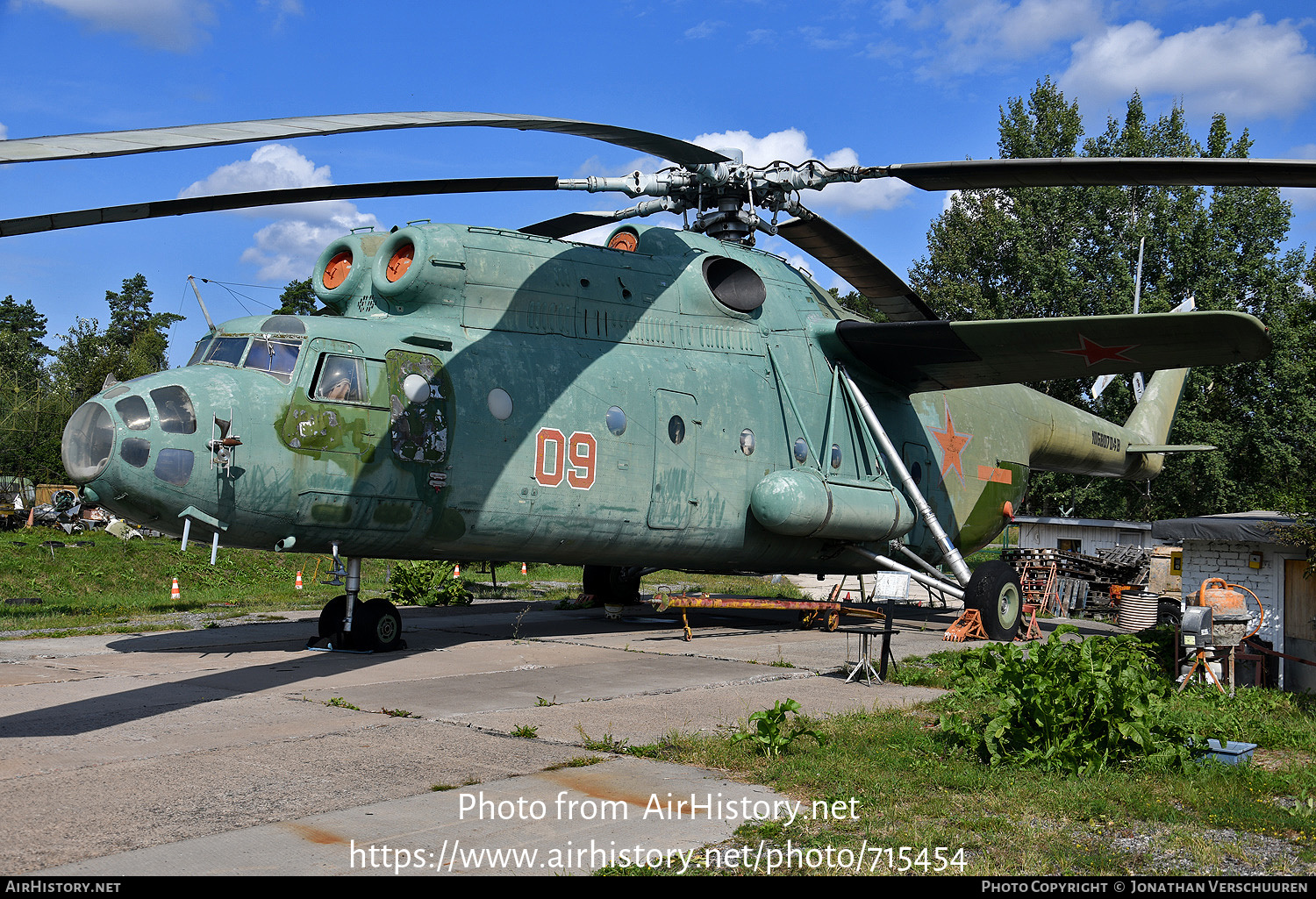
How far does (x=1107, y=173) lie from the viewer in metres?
10.9

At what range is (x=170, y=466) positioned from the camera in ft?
31.9

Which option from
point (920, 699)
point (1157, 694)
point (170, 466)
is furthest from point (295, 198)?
point (1157, 694)

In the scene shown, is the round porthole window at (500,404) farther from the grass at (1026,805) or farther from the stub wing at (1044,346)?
Result: the stub wing at (1044,346)

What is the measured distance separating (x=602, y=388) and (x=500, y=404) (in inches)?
56.1

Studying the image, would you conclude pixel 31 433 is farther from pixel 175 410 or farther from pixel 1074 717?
pixel 1074 717

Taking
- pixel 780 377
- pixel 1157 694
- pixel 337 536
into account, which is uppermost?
pixel 780 377

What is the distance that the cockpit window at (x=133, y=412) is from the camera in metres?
9.60

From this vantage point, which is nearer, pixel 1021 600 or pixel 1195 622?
pixel 1195 622

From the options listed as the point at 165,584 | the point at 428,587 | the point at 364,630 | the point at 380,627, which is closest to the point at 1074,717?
the point at 380,627

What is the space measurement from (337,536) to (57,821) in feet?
19.2

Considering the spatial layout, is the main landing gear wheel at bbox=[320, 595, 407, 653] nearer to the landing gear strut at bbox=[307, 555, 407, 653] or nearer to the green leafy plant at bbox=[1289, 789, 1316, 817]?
the landing gear strut at bbox=[307, 555, 407, 653]

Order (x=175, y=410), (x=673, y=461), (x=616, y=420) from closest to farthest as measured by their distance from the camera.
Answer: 1. (x=175, y=410)
2. (x=616, y=420)
3. (x=673, y=461)

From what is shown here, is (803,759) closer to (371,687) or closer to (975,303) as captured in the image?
(371,687)

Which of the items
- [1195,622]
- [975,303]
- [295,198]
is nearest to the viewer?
[1195,622]
